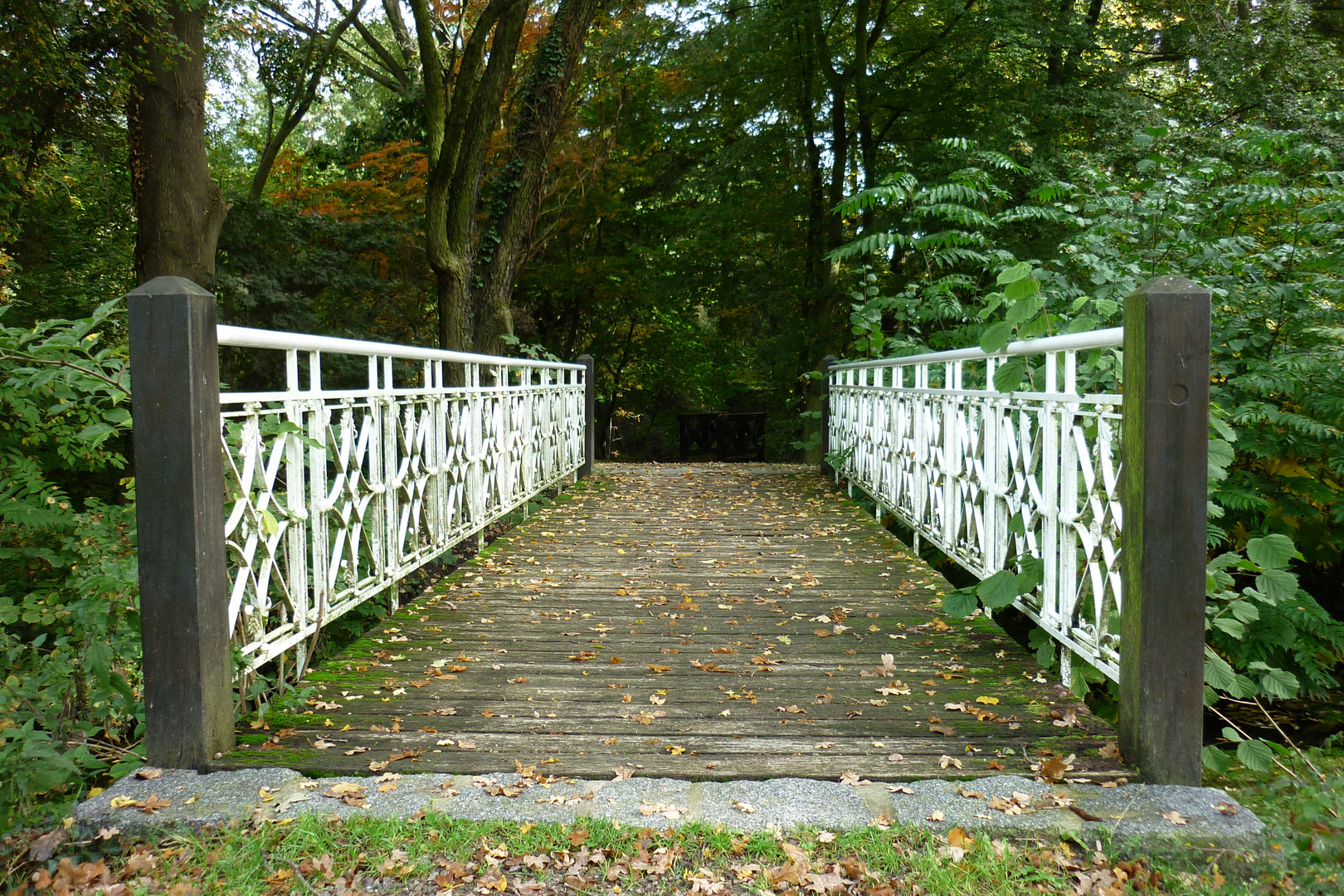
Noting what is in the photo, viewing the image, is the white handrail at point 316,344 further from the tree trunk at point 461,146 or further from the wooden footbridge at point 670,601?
the tree trunk at point 461,146

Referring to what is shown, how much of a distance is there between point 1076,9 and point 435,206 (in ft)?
35.3

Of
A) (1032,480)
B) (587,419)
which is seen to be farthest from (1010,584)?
(587,419)

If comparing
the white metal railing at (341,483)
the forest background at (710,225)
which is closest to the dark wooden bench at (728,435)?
the forest background at (710,225)

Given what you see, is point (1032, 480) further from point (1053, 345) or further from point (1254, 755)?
point (1254, 755)

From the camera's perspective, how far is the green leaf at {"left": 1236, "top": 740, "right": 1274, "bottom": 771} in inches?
98.8

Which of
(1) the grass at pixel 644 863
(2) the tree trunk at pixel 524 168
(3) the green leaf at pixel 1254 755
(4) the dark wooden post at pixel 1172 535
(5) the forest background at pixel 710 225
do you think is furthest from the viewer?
(2) the tree trunk at pixel 524 168

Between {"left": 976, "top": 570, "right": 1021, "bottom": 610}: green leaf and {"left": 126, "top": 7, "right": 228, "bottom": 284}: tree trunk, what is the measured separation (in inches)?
306

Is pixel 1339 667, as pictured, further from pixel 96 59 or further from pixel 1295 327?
pixel 96 59

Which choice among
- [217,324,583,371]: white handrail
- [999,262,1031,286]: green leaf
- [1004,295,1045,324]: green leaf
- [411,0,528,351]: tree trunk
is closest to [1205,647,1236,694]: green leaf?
[1004,295,1045,324]: green leaf

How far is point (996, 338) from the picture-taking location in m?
3.70

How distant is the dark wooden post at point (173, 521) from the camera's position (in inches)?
95.3

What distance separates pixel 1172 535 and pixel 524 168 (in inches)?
342

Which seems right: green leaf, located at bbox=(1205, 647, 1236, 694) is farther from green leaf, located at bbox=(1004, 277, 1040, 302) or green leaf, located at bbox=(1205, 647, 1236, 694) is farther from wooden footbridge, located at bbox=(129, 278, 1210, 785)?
green leaf, located at bbox=(1004, 277, 1040, 302)

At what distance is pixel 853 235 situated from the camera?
14.4 meters
